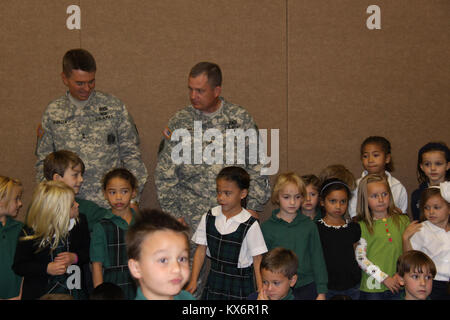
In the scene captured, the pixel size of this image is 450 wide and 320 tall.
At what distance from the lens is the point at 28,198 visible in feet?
17.1

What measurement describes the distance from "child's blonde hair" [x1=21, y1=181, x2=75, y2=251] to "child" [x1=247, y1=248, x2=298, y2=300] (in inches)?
52.7

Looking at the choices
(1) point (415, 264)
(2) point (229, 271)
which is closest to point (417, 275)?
(1) point (415, 264)

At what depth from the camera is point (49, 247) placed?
347 centimetres

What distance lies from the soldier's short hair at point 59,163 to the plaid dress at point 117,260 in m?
0.53

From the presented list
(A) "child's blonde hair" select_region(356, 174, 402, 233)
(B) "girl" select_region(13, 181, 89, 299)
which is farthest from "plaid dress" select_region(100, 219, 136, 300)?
(A) "child's blonde hair" select_region(356, 174, 402, 233)

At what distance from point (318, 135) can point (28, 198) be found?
9.64 ft

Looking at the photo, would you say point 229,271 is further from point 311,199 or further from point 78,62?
point 78,62

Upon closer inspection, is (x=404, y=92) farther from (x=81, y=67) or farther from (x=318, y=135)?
(x=81, y=67)

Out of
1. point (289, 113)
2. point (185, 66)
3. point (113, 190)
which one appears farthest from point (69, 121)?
point (289, 113)

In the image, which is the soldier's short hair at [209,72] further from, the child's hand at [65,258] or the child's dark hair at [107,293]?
the child's dark hair at [107,293]

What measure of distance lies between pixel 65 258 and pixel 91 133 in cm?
127
